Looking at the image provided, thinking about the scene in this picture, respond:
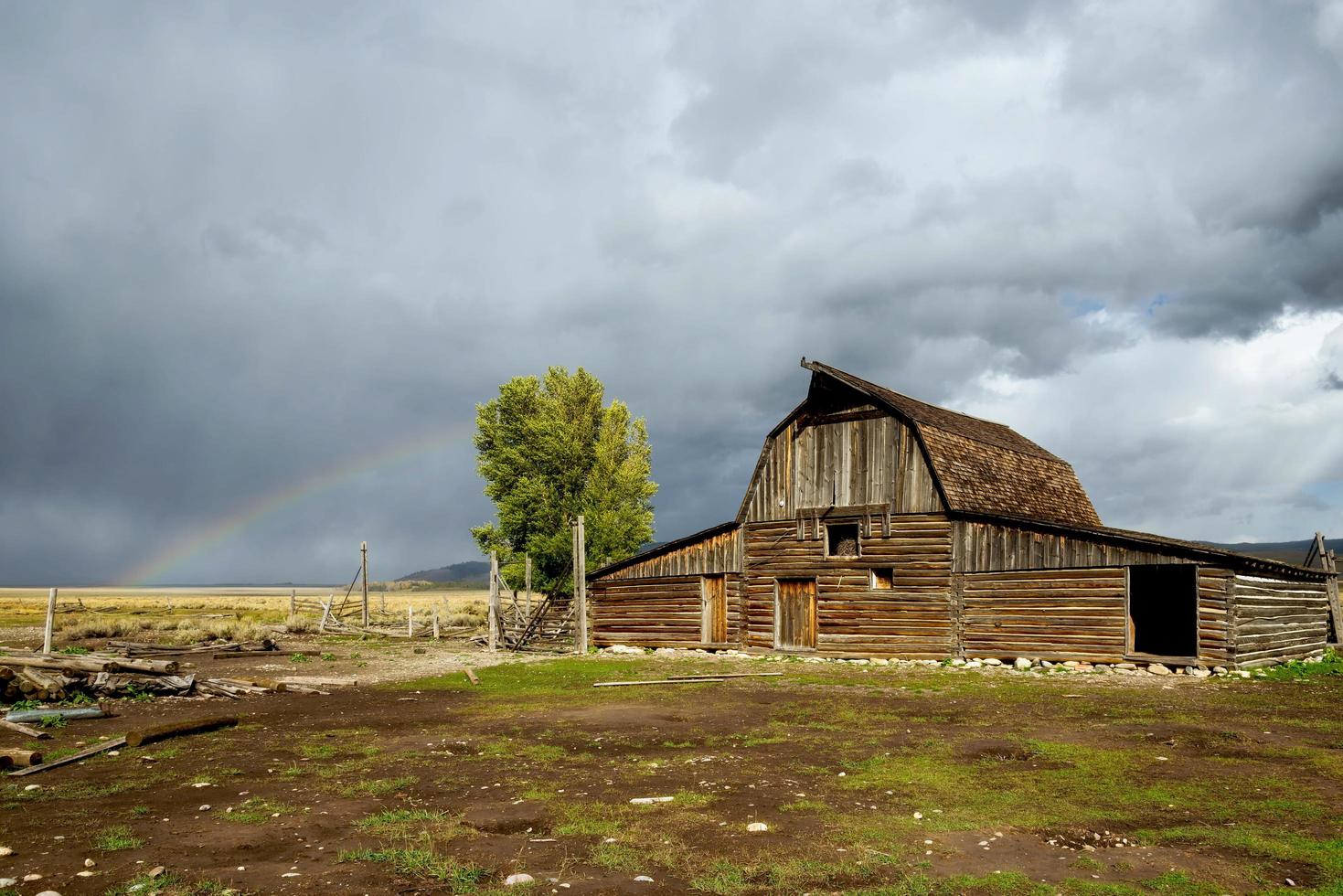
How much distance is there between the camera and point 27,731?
14445 mm

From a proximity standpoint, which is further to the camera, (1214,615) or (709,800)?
(1214,615)

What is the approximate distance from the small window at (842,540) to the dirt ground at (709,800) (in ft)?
40.4

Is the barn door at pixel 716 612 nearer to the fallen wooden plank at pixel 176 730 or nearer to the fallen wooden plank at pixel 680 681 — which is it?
the fallen wooden plank at pixel 680 681

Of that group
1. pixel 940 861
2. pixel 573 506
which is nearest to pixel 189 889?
pixel 940 861

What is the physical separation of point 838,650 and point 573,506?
94.0ft

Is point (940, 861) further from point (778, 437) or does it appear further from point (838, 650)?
point (778, 437)

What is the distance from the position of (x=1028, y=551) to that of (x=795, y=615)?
26.8ft

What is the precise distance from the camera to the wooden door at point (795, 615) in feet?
101

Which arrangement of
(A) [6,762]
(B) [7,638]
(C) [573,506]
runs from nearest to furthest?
(A) [6,762], (B) [7,638], (C) [573,506]

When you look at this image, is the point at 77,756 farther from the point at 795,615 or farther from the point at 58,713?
the point at 795,615

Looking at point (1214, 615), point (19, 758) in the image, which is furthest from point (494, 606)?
point (1214, 615)

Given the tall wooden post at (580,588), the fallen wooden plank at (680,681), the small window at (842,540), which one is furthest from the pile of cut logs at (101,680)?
the small window at (842,540)

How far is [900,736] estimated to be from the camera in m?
13.9

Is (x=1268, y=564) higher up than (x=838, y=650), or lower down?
higher up
